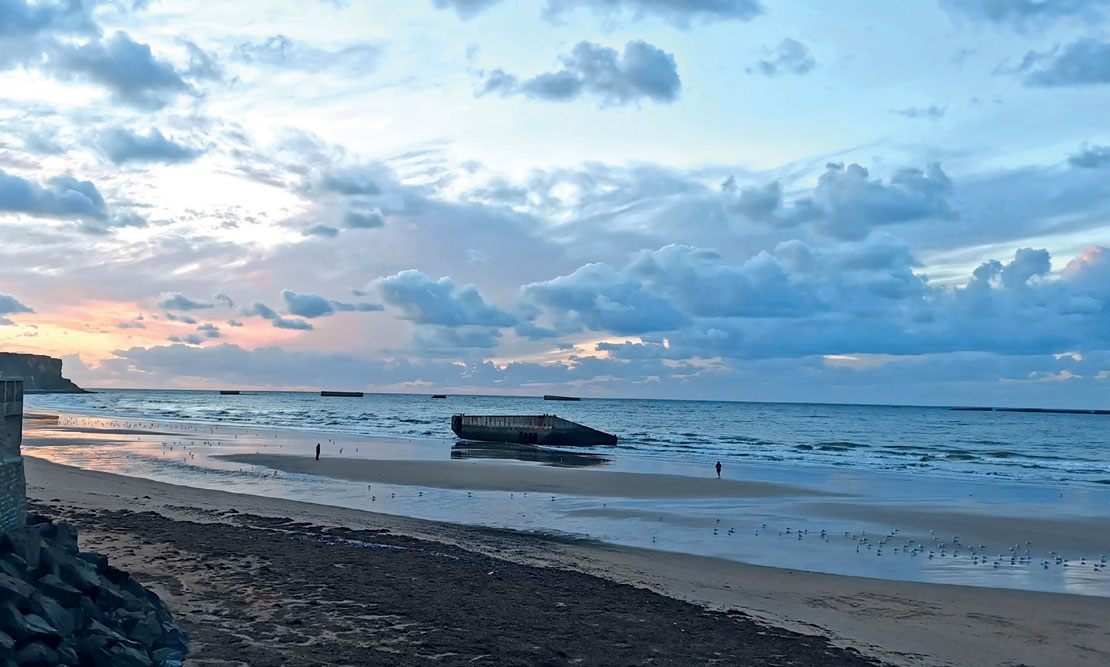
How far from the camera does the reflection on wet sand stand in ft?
176

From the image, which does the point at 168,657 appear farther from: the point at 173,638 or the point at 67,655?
the point at 67,655

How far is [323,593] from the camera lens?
1522 centimetres

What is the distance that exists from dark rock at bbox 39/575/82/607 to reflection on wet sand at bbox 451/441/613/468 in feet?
131

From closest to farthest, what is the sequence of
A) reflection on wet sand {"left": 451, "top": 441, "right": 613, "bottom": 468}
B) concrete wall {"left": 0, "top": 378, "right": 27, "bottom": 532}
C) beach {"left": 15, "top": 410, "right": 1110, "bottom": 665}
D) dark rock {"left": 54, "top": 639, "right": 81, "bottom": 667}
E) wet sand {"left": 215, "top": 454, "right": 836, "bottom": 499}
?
1. dark rock {"left": 54, "top": 639, "right": 81, "bottom": 667}
2. concrete wall {"left": 0, "top": 378, "right": 27, "bottom": 532}
3. beach {"left": 15, "top": 410, "right": 1110, "bottom": 665}
4. wet sand {"left": 215, "top": 454, "right": 836, "bottom": 499}
5. reflection on wet sand {"left": 451, "top": 441, "right": 613, "bottom": 468}

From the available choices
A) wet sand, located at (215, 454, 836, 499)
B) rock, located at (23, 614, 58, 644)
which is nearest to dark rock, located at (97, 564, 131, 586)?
rock, located at (23, 614, 58, 644)

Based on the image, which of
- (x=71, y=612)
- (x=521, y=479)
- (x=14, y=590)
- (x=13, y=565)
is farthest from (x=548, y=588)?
(x=521, y=479)

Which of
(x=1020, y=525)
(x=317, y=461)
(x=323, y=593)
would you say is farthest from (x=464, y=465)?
(x=323, y=593)

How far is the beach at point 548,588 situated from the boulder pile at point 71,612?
32.6 inches

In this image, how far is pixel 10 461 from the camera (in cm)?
1284

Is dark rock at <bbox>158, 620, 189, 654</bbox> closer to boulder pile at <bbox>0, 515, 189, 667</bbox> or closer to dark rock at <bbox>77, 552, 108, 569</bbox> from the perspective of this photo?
boulder pile at <bbox>0, 515, 189, 667</bbox>

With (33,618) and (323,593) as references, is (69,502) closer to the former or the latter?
(323,593)

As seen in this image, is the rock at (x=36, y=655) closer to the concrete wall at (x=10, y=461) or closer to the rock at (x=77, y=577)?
the rock at (x=77, y=577)

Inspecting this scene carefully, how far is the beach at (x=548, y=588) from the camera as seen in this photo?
13484mm

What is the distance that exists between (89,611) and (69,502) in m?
16.0
